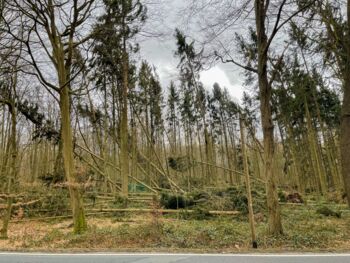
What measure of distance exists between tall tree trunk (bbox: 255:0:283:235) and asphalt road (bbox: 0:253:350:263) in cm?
242

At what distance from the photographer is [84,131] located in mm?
27703

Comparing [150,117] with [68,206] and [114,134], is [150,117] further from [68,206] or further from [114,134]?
[68,206]

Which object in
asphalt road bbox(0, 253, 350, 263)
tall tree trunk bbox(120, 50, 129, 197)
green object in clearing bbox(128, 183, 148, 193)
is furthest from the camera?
green object in clearing bbox(128, 183, 148, 193)

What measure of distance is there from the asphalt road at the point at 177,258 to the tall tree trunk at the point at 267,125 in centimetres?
242

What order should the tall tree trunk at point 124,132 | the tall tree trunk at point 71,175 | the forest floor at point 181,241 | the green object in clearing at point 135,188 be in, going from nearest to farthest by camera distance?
the forest floor at point 181,241, the tall tree trunk at point 71,175, the tall tree trunk at point 124,132, the green object in clearing at point 135,188

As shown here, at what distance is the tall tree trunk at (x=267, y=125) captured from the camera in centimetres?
895

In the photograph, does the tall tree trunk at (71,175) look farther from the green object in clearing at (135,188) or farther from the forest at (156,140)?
the green object in clearing at (135,188)

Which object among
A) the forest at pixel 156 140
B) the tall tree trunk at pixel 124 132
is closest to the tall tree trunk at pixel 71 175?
the forest at pixel 156 140

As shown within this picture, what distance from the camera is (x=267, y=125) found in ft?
30.6

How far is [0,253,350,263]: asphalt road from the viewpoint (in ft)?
19.8

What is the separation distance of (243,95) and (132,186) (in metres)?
16.2

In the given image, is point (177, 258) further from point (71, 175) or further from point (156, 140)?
point (156, 140)

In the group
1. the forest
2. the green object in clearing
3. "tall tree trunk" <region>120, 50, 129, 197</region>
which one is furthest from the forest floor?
the green object in clearing

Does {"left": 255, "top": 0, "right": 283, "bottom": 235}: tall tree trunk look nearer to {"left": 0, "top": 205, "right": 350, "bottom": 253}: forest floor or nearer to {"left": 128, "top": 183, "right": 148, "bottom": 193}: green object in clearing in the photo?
{"left": 0, "top": 205, "right": 350, "bottom": 253}: forest floor
